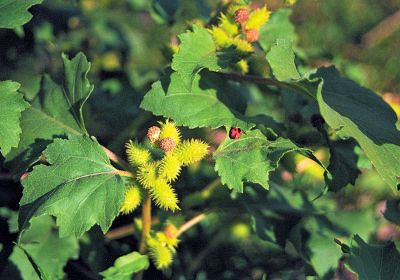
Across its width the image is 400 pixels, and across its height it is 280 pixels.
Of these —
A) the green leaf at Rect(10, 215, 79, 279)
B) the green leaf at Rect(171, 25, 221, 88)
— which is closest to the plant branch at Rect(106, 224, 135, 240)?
the green leaf at Rect(10, 215, 79, 279)

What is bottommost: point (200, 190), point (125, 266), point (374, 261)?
point (200, 190)

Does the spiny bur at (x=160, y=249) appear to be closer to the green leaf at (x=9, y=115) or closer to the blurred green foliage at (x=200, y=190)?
the blurred green foliage at (x=200, y=190)

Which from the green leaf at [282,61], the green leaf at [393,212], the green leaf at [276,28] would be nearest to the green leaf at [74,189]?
the green leaf at [282,61]

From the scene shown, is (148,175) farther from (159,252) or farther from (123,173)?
(159,252)

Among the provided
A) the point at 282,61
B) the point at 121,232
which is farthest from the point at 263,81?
the point at 121,232

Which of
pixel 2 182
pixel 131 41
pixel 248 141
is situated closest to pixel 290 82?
pixel 248 141
